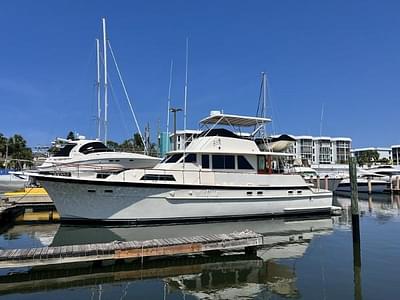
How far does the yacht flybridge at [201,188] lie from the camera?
15.1 metres

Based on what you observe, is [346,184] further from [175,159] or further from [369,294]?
[369,294]

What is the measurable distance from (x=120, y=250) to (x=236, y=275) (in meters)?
2.93

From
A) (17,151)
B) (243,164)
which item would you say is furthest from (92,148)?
(17,151)

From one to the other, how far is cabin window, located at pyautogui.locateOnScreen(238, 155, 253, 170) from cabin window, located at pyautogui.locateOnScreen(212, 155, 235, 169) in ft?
1.12

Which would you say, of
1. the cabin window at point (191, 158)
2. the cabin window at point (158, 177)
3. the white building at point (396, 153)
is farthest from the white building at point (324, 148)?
the cabin window at point (158, 177)

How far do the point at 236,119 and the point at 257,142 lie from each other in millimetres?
1891

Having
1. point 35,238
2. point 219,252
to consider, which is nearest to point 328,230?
point 219,252

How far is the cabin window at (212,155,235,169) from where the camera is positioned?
16.9 m

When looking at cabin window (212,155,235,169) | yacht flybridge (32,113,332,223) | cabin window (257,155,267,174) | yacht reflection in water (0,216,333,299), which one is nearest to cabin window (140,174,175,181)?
yacht flybridge (32,113,332,223)

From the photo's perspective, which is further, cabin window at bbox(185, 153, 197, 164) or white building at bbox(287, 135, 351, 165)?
white building at bbox(287, 135, 351, 165)

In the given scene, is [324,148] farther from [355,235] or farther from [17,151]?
[355,235]

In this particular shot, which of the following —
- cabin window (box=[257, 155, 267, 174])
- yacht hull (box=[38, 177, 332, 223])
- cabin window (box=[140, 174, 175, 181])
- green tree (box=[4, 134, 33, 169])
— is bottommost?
yacht hull (box=[38, 177, 332, 223])

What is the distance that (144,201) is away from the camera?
15.3 meters

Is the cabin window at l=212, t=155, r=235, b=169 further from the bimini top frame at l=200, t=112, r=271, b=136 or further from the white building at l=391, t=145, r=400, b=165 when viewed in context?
the white building at l=391, t=145, r=400, b=165
